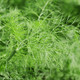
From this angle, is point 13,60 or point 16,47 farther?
point 13,60

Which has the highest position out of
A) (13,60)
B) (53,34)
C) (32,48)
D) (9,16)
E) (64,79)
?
(9,16)

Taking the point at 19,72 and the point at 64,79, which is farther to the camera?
the point at 64,79

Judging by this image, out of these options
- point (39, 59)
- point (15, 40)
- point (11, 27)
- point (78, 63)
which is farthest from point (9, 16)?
point (78, 63)

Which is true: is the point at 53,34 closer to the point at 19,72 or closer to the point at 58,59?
the point at 58,59

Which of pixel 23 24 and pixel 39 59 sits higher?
pixel 23 24

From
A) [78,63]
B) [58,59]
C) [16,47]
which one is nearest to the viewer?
[16,47]

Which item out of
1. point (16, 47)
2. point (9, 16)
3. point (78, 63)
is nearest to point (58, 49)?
point (16, 47)

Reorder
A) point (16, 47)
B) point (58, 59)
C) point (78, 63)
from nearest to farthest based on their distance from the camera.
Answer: point (16, 47) → point (58, 59) → point (78, 63)

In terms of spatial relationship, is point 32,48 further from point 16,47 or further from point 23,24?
point 23,24

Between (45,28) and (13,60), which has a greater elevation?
(45,28)
